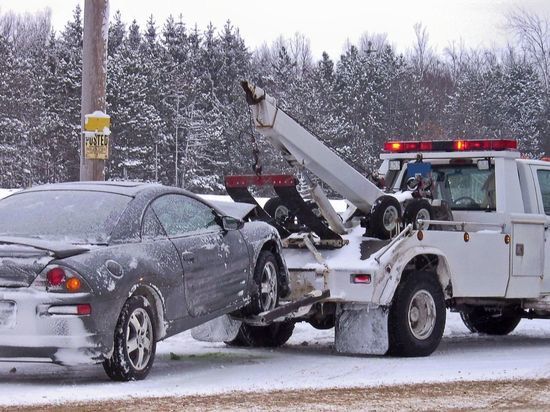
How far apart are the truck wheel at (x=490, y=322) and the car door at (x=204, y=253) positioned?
494cm

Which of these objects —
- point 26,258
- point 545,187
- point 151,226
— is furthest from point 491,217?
point 26,258

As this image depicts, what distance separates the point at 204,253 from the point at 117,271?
1340 millimetres

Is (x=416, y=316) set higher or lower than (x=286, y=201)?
lower

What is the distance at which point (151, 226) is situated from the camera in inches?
342

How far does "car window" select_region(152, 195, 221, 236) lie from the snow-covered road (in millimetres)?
1235

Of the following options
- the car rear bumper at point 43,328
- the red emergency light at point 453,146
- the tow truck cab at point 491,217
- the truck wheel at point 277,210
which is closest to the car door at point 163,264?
the car rear bumper at point 43,328

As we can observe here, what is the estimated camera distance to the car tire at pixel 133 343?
7957 millimetres

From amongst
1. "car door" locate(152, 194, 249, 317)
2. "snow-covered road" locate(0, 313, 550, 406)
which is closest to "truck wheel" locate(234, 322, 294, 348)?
"snow-covered road" locate(0, 313, 550, 406)

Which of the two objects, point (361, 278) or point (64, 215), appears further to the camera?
point (361, 278)

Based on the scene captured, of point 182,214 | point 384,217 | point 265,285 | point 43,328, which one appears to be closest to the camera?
point 43,328

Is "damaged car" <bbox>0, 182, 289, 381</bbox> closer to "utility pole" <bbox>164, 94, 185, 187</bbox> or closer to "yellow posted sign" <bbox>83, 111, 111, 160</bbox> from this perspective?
"yellow posted sign" <bbox>83, 111, 111, 160</bbox>

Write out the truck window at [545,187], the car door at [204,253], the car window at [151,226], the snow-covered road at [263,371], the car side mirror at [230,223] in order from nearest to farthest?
the snow-covered road at [263,371] → the car window at [151,226] → the car door at [204,253] → the car side mirror at [230,223] → the truck window at [545,187]

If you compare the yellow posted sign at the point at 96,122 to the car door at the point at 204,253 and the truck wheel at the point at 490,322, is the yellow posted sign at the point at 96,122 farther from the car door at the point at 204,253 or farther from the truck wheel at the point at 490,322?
the truck wheel at the point at 490,322

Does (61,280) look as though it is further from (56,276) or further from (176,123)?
(176,123)
